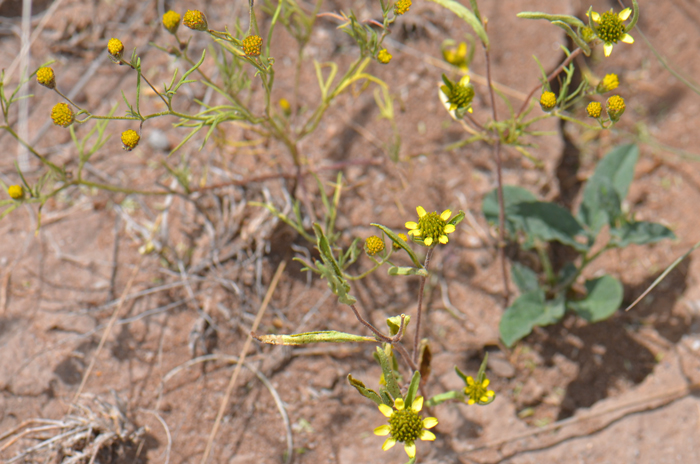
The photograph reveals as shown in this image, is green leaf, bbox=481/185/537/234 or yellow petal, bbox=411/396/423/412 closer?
yellow petal, bbox=411/396/423/412

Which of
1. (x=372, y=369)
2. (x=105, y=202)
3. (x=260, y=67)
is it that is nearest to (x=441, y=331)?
(x=372, y=369)

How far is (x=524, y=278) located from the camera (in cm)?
238

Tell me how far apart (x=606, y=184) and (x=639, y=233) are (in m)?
0.26

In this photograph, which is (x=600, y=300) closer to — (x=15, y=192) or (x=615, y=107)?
(x=615, y=107)

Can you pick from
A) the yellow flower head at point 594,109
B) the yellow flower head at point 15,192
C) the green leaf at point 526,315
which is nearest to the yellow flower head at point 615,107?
the yellow flower head at point 594,109

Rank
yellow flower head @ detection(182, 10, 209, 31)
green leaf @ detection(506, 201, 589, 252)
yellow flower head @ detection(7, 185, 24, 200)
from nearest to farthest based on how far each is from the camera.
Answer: yellow flower head @ detection(182, 10, 209, 31)
yellow flower head @ detection(7, 185, 24, 200)
green leaf @ detection(506, 201, 589, 252)

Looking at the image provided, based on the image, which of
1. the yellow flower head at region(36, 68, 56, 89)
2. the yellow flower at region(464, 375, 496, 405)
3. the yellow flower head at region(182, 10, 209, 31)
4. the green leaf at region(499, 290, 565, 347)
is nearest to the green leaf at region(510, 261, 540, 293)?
the green leaf at region(499, 290, 565, 347)

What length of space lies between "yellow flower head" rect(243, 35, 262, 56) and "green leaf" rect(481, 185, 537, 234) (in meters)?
1.29

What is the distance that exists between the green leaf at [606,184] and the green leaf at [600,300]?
222 mm

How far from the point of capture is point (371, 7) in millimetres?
2920

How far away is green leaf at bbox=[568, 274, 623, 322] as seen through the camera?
2244 mm

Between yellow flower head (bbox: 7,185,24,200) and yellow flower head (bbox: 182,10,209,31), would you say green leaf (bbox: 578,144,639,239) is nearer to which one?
yellow flower head (bbox: 182,10,209,31)

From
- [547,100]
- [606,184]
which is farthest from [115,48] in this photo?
[606,184]

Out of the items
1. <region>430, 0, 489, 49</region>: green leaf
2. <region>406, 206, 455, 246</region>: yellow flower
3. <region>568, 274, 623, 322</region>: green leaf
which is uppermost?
<region>430, 0, 489, 49</region>: green leaf
